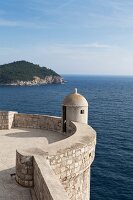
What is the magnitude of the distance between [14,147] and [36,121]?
4.19m

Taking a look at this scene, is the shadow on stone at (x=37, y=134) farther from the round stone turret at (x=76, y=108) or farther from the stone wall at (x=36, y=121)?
the round stone turret at (x=76, y=108)

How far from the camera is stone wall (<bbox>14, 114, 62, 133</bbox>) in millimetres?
16609

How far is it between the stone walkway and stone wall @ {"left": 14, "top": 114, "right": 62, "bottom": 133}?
510 mm

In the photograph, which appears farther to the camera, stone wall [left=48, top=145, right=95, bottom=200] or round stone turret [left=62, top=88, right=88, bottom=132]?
round stone turret [left=62, top=88, right=88, bottom=132]

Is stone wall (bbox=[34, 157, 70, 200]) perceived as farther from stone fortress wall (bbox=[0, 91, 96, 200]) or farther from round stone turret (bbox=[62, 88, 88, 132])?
round stone turret (bbox=[62, 88, 88, 132])

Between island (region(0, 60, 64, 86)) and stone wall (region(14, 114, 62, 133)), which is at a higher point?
island (region(0, 60, 64, 86))

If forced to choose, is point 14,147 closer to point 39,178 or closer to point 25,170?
point 25,170

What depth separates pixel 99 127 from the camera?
2053 inches

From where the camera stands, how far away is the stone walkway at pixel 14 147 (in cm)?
858

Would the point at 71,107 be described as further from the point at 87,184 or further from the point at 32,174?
the point at 32,174

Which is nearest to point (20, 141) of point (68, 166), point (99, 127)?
point (68, 166)

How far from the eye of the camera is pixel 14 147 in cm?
1312

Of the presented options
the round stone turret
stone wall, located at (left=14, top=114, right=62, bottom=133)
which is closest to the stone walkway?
stone wall, located at (left=14, top=114, right=62, bottom=133)

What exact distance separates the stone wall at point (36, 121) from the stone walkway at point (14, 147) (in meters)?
0.51
